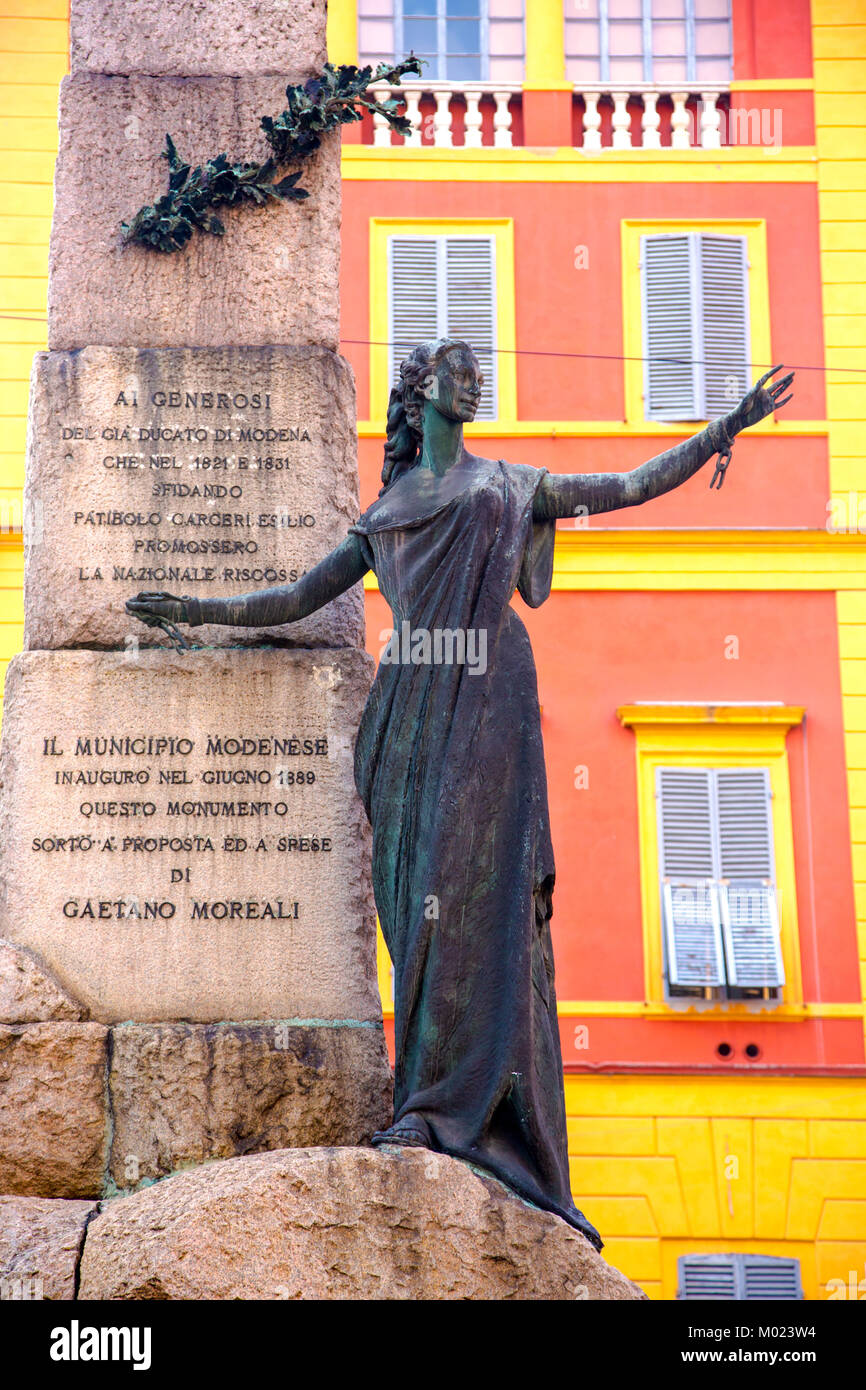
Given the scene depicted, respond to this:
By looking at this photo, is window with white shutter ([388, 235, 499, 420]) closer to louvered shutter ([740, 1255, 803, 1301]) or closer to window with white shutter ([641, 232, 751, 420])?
window with white shutter ([641, 232, 751, 420])

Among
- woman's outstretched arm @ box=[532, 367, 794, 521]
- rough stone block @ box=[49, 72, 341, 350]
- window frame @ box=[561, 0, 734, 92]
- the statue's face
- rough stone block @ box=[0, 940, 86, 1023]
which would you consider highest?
window frame @ box=[561, 0, 734, 92]

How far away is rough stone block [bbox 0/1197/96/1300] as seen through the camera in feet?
16.5

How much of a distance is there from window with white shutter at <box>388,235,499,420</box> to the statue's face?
11498 mm

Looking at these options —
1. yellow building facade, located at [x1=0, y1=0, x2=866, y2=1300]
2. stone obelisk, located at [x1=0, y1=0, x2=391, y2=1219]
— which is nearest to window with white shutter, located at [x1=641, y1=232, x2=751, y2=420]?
yellow building facade, located at [x1=0, y1=0, x2=866, y2=1300]

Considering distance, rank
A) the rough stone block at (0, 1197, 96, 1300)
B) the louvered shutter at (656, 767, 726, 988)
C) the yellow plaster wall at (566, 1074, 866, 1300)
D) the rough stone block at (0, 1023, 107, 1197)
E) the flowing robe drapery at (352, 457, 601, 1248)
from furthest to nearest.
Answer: the louvered shutter at (656, 767, 726, 988), the yellow plaster wall at (566, 1074, 866, 1300), the rough stone block at (0, 1023, 107, 1197), the flowing robe drapery at (352, 457, 601, 1248), the rough stone block at (0, 1197, 96, 1300)

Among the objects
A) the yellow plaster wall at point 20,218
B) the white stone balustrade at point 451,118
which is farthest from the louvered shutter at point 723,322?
the yellow plaster wall at point 20,218

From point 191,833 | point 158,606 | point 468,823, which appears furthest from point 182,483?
point 468,823

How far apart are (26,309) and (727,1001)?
26.5 ft

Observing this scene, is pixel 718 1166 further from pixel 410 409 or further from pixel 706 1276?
pixel 410 409

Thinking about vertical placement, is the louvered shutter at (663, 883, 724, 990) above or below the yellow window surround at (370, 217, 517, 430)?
below

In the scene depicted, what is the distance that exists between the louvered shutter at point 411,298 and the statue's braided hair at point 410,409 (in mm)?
11444

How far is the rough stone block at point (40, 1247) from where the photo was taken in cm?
502

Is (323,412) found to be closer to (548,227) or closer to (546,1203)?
(546,1203)

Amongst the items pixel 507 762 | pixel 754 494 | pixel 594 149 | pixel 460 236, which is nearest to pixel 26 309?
pixel 460 236
